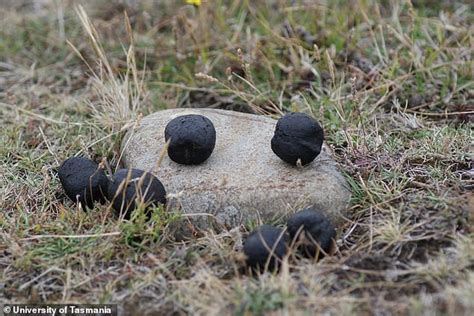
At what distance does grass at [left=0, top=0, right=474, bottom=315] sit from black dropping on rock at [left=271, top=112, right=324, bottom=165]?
0.26m

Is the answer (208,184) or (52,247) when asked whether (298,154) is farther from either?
(52,247)

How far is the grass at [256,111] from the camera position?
2.65 metres

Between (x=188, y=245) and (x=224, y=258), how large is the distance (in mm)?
228

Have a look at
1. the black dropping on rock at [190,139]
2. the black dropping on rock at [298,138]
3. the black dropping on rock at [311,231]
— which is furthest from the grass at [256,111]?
the black dropping on rock at [190,139]

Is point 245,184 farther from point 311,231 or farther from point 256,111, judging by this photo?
point 256,111

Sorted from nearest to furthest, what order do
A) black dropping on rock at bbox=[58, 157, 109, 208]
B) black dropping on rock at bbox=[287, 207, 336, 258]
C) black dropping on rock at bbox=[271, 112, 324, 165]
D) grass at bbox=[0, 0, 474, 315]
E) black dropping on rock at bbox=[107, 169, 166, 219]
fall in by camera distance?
1. grass at bbox=[0, 0, 474, 315]
2. black dropping on rock at bbox=[287, 207, 336, 258]
3. black dropping on rock at bbox=[107, 169, 166, 219]
4. black dropping on rock at bbox=[271, 112, 324, 165]
5. black dropping on rock at bbox=[58, 157, 109, 208]

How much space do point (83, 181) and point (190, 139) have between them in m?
0.54

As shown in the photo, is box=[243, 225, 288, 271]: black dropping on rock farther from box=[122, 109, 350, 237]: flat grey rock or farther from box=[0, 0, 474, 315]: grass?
box=[122, 109, 350, 237]: flat grey rock

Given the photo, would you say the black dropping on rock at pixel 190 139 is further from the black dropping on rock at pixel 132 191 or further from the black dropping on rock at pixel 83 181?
the black dropping on rock at pixel 83 181

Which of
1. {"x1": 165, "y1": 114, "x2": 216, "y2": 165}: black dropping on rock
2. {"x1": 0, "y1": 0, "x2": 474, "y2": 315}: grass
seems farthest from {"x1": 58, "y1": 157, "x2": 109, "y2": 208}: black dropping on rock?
{"x1": 165, "y1": 114, "x2": 216, "y2": 165}: black dropping on rock

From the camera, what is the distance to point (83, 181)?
3.23 meters

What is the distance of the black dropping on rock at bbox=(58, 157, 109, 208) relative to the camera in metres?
3.23

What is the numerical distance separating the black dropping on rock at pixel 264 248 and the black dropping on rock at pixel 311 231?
0.07m

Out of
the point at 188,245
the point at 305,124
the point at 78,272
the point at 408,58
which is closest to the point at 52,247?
the point at 78,272
